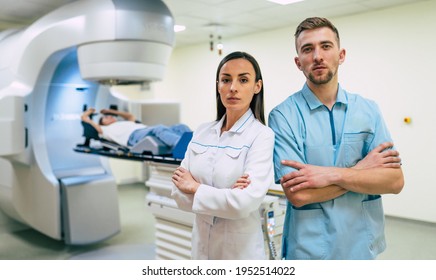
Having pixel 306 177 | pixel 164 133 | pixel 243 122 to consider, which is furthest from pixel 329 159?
pixel 164 133

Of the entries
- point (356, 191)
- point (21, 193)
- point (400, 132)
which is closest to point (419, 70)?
point (400, 132)

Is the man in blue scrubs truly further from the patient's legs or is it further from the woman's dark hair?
the patient's legs

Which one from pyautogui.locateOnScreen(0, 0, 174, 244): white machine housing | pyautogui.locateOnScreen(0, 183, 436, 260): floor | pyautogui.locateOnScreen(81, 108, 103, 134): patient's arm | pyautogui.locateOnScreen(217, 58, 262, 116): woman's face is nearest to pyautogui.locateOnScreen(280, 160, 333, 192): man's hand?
pyautogui.locateOnScreen(217, 58, 262, 116): woman's face

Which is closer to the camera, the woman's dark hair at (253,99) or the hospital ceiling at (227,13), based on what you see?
the woman's dark hair at (253,99)

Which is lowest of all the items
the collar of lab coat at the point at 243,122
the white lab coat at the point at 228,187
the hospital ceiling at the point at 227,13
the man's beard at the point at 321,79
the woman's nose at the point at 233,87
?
the white lab coat at the point at 228,187

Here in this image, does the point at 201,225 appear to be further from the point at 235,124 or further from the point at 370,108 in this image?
the point at 370,108

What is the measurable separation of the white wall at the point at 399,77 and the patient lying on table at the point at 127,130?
838 millimetres

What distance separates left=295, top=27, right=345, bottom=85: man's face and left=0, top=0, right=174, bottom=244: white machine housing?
46.5 inches

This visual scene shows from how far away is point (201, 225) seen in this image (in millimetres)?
1147

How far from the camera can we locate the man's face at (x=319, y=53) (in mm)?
995

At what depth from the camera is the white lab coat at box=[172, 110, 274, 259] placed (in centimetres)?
99

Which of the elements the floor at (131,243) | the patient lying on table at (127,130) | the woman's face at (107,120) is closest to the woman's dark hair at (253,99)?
the floor at (131,243)

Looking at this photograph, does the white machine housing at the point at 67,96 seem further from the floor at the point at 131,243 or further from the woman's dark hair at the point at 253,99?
the woman's dark hair at the point at 253,99
